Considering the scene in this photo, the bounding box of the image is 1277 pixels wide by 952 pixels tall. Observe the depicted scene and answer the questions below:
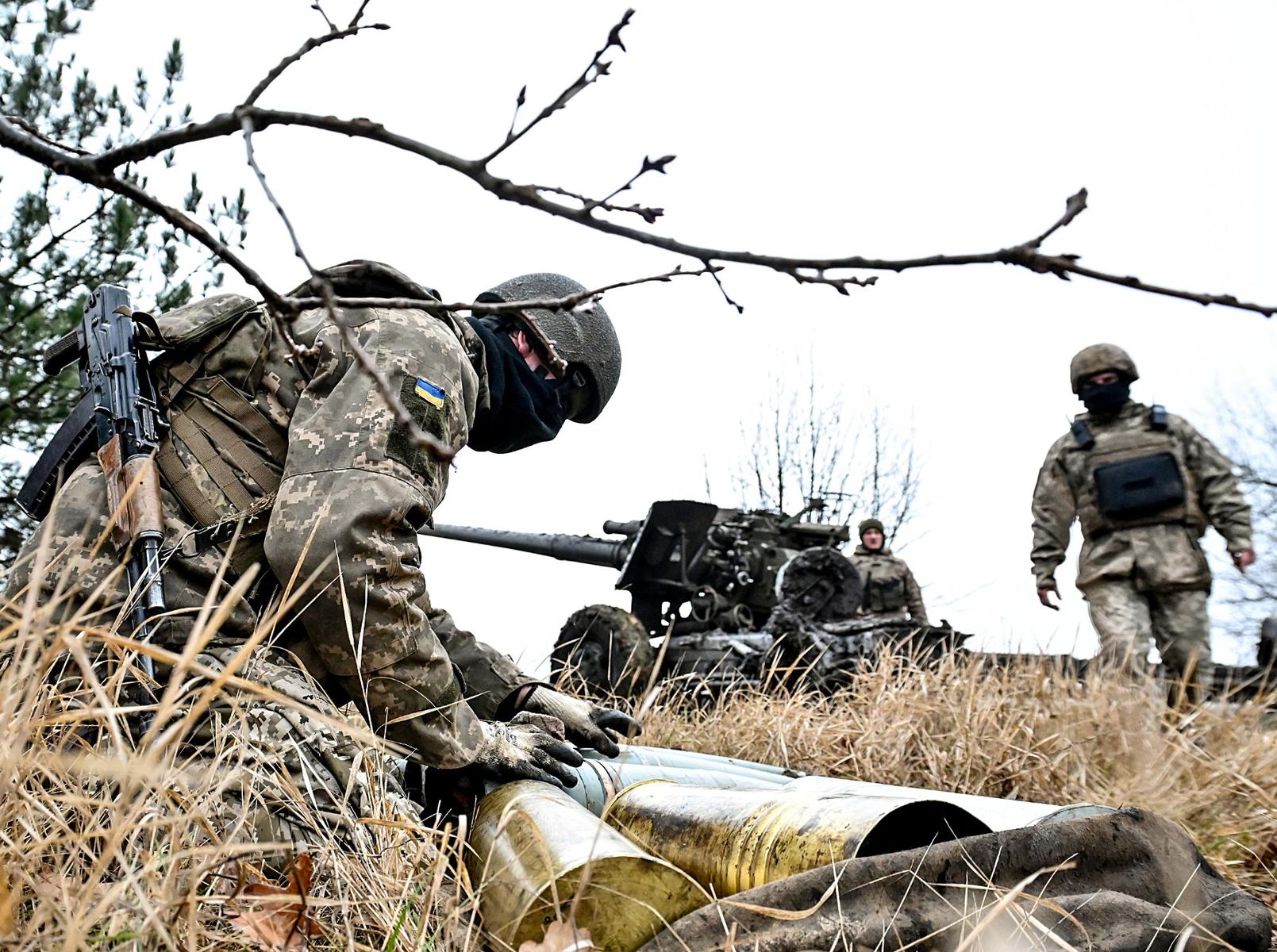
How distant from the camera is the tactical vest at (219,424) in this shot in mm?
2648

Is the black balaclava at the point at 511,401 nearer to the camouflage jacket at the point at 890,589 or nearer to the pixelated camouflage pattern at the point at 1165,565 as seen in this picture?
the pixelated camouflage pattern at the point at 1165,565

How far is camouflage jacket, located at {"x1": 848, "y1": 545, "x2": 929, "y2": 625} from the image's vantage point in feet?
41.4

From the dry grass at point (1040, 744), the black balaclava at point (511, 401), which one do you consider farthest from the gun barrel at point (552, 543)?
the black balaclava at point (511, 401)

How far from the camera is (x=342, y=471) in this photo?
8.13 feet

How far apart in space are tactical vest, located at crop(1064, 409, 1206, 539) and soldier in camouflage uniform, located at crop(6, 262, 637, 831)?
15.9 ft

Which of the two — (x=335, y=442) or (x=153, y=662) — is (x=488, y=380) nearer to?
(x=335, y=442)

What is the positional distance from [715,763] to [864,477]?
59.0ft

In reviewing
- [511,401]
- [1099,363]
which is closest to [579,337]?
[511,401]

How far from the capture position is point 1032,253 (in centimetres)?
93

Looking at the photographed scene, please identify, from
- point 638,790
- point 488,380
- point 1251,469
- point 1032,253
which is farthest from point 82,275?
point 1251,469

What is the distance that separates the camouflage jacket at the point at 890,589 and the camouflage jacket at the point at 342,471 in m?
10.2

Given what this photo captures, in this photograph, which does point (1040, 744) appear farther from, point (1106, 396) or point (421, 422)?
point (1106, 396)

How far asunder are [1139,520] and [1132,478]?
24 cm

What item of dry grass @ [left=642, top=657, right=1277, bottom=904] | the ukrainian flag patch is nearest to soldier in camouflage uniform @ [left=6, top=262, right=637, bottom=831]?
the ukrainian flag patch
